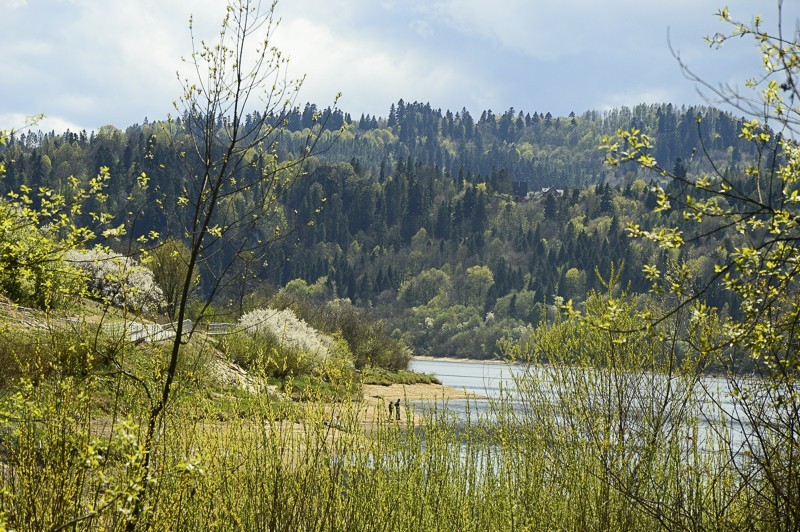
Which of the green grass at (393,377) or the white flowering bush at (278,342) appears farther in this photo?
the green grass at (393,377)

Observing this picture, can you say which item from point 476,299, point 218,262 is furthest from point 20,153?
point 476,299

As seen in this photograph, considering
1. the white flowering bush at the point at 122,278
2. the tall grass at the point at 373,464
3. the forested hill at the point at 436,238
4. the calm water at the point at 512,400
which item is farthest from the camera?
the forested hill at the point at 436,238

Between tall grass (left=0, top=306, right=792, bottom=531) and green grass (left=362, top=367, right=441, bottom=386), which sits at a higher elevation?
tall grass (left=0, top=306, right=792, bottom=531)

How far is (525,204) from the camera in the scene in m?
191

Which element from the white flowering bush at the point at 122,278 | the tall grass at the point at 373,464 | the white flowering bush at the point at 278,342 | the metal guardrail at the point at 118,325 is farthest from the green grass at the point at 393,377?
the tall grass at the point at 373,464

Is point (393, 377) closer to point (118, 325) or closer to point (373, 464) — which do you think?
point (118, 325)

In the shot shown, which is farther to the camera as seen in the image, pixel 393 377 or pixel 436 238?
pixel 436 238

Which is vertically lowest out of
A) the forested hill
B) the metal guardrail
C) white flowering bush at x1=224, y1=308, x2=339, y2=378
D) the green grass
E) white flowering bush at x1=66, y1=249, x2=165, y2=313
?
the green grass

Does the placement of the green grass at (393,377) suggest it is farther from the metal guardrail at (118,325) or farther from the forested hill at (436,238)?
the forested hill at (436,238)

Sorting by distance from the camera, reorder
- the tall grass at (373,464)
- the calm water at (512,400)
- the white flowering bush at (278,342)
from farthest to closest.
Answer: the white flowering bush at (278,342), the calm water at (512,400), the tall grass at (373,464)

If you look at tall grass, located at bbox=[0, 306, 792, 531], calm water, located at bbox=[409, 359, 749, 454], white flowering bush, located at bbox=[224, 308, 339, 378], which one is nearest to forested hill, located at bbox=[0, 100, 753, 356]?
calm water, located at bbox=[409, 359, 749, 454]

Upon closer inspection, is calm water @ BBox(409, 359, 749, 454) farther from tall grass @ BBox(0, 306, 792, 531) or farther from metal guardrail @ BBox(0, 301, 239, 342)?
metal guardrail @ BBox(0, 301, 239, 342)

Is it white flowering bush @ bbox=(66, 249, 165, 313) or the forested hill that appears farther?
the forested hill

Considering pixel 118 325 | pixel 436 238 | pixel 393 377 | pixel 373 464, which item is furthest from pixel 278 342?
pixel 436 238
